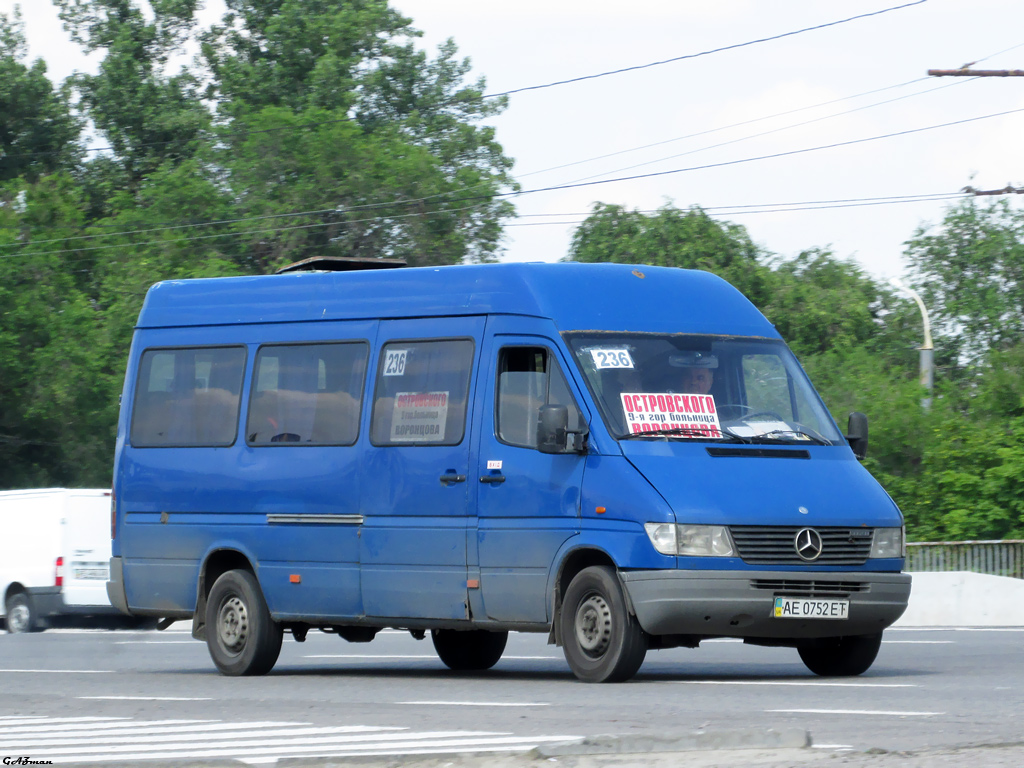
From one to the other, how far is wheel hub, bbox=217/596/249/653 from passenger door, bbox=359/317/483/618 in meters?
1.33

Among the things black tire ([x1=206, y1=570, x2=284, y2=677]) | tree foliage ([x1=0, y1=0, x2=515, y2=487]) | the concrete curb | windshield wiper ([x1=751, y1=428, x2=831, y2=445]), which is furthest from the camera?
tree foliage ([x1=0, y1=0, x2=515, y2=487])

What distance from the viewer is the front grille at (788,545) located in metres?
11.6

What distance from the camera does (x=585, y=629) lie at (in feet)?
39.2

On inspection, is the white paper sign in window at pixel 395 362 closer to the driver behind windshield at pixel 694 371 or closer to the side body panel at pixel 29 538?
the driver behind windshield at pixel 694 371

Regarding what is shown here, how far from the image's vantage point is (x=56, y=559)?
26.7 m

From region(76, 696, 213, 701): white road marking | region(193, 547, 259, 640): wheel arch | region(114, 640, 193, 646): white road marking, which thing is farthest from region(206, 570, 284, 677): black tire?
region(114, 640, 193, 646): white road marking

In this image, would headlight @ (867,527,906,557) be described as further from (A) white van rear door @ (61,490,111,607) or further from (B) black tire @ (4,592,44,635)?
(B) black tire @ (4,592,44,635)

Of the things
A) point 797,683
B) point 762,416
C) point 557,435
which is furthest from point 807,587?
point 557,435

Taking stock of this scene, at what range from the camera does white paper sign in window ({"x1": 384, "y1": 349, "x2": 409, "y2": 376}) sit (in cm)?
1353

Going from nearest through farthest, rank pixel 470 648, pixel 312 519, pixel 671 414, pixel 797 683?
pixel 797 683 → pixel 671 414 → pixel 312 519 → pixel 470 648

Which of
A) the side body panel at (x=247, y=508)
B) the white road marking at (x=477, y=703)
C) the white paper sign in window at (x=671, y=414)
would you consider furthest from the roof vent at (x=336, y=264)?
the white road marking at (x=477, y=703)

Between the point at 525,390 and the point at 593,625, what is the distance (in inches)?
66.5

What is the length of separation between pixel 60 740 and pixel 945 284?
50302 mm

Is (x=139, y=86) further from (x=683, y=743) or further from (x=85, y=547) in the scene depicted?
(x=683, y=743)
